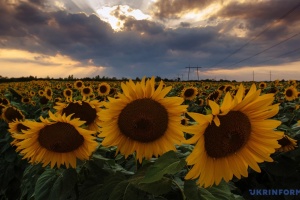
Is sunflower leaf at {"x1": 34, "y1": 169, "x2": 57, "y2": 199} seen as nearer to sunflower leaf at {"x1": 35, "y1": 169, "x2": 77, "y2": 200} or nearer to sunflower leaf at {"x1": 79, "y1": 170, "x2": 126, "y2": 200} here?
sunflower leaf at {"x1": 35, "y1": 169, "x2": 77, "y2": 200}

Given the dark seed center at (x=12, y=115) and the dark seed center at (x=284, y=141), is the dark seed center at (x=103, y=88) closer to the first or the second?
the dark seed center at (x=12, y=115)

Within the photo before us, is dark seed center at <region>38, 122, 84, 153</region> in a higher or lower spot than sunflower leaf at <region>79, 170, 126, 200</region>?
higher

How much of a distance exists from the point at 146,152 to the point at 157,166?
573mm

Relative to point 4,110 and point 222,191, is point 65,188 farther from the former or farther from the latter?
point 4,110

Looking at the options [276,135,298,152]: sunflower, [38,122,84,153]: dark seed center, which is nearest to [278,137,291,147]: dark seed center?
[276,135,298,152]: sunflower

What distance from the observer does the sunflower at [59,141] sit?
2.74 m

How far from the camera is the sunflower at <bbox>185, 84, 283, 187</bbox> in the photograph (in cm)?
202

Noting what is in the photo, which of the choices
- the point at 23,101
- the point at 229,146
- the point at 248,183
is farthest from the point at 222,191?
the point at 23,101

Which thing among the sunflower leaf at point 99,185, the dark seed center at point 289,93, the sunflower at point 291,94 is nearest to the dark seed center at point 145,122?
the sunflower leaf at point 99,185

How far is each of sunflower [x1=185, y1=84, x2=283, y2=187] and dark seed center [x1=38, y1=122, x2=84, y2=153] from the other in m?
1.10

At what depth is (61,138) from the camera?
2.77 m

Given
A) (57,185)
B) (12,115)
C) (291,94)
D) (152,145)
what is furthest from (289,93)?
(57,185)

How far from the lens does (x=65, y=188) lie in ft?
8.42

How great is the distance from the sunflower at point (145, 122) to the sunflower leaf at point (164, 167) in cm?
41
